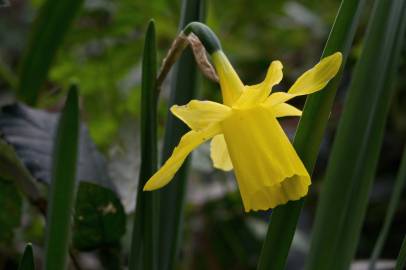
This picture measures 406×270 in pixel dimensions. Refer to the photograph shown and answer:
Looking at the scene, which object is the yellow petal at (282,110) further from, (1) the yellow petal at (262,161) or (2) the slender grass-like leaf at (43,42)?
(2) the slender grass-like leaf at (43,42)

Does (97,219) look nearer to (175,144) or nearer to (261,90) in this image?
(175,144)

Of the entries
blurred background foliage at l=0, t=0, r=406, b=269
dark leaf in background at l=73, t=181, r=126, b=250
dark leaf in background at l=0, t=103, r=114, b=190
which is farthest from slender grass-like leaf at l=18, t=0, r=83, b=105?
dark leaf in background at l=73, t=181, r=126, b=250

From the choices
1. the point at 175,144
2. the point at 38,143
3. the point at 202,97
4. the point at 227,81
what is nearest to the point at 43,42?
the point at 38,143

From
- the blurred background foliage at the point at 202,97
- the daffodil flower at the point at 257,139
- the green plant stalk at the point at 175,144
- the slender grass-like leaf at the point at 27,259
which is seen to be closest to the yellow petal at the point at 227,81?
the daffodil flower at the point at 257,139

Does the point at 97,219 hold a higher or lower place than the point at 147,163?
lower

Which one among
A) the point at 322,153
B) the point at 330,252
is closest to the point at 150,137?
the point at 330,252

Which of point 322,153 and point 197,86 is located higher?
point 197,86

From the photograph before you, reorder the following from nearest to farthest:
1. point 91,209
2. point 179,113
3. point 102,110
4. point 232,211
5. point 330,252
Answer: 1. point 179,113
2. point 330,252
3. point 91,209
4. point 102,110
5. point 232,211

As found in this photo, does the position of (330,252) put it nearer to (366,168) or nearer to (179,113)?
(366,168)
